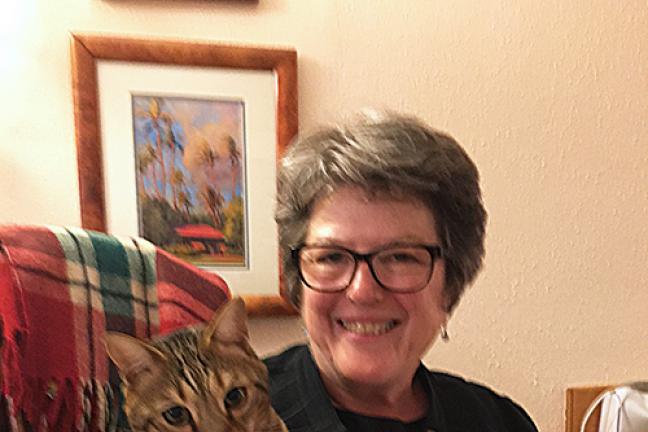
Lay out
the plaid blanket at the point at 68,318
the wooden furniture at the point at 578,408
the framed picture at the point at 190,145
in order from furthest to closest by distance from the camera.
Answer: the wooden furniture at the point at 578,408
the framed picture at the point at 190,145
the plaid blanket at the point at 68,318

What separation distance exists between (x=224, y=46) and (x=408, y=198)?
1.85ft

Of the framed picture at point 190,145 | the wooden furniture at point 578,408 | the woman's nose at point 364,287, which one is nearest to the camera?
the woman's nose at point 364,287

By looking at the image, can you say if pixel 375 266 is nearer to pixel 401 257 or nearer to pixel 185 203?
pixel 401 257

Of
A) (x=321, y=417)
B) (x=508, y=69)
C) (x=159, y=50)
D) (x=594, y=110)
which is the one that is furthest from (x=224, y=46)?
(x=594, y=110)

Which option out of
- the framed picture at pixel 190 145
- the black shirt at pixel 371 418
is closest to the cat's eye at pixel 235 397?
the black shirt at pixel 371 418

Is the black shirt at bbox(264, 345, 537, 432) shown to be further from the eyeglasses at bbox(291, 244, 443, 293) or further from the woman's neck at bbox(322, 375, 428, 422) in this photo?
the eyeglasses at bbox(291, 244, 443, 293)

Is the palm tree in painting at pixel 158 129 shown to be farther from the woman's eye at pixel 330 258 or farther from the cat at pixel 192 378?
the cat at pixel 192 378

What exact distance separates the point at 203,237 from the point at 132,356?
639 millimetres

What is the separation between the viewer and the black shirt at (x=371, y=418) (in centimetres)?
73

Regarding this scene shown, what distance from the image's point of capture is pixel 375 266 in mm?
726

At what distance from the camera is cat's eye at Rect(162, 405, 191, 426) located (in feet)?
1.64

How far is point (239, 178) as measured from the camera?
1134 millimetres

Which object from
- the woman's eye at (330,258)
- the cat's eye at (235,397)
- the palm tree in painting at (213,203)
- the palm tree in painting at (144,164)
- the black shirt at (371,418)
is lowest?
the black shirt at (371,418)

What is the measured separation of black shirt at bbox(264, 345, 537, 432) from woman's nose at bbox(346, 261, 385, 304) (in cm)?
14
